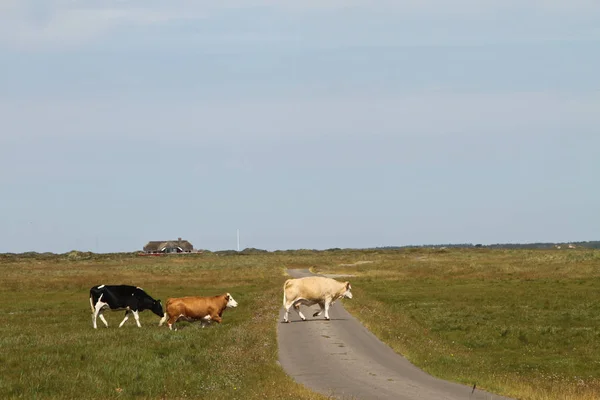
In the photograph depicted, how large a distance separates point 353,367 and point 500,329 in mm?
16700

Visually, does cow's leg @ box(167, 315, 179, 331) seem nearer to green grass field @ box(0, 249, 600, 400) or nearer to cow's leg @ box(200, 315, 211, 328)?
green grass field @ box(0, 249, 600, 400)

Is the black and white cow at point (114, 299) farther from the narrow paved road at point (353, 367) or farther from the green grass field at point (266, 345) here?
the narrow paved road at point (353, 367)

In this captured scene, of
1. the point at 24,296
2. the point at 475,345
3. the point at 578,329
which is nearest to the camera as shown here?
the point at 475,345

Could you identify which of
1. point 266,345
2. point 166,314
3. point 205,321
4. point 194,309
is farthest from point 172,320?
point 266,345

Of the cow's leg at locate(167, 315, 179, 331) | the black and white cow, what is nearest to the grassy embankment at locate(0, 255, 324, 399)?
the cow's leg at locate(167, 315, 179, 331)

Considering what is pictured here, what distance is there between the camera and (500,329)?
36.9 meters

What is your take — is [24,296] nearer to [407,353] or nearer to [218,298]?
[218,298]

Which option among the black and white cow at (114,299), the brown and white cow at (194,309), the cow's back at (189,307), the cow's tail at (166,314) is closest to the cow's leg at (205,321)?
the brown and white cow at (194,309)

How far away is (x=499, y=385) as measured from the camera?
1944 centimetres

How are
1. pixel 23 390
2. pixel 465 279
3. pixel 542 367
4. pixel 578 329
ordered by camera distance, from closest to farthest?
pixel 23 390
pixel 542 367
pixel 578 329
pixel 465 279

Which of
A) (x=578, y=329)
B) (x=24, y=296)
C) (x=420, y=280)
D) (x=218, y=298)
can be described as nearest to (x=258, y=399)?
(x=218, y=298)

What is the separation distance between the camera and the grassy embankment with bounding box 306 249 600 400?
2283 centimetres

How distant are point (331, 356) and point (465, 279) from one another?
54942mm

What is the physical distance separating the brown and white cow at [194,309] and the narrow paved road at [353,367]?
3.18 m
